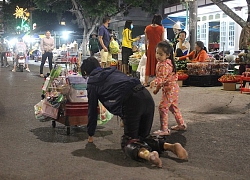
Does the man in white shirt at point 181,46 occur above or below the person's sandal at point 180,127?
above

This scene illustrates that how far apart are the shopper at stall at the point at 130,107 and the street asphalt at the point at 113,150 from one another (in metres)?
0.17

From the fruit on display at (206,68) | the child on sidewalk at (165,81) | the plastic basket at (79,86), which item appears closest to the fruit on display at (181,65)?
the fruit on display at (206,68)

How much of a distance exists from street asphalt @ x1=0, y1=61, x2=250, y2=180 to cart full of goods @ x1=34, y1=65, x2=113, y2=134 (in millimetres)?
256

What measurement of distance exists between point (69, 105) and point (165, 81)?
4.94 feet

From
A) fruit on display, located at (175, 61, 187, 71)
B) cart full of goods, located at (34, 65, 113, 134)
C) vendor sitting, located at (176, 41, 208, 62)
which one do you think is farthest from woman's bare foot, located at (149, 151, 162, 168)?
fruit on display, located at (175, 61, 187, 71)

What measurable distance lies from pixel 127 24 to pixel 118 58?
8.75ft

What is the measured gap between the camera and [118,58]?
1470cm

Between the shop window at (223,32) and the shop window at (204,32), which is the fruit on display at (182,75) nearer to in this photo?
the shop window at (223,32)

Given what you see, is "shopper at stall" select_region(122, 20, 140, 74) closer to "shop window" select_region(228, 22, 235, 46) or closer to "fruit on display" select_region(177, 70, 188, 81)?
"fruit on display" select_region(177, 70, 188, 81)

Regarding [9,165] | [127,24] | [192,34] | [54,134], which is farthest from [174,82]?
Result: [192,34]

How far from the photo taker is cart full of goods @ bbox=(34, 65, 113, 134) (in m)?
5.75

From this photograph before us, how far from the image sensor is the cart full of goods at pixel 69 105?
5754 millimetres

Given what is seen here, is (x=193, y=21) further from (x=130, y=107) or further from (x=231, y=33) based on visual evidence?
(x=130, y=107)

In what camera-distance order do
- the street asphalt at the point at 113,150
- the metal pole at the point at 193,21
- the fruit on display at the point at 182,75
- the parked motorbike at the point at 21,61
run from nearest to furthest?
the street asphalt at the point at 113,150 < the fruit on display at the point at 182,75 < the metal pole at the point at 193,21 < the parked motorbike at the point at 21,61
